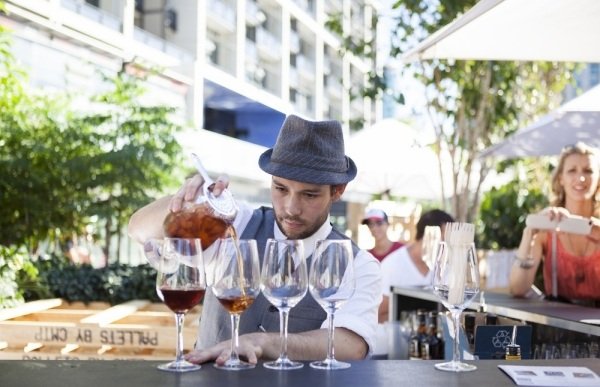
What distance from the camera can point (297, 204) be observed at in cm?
225

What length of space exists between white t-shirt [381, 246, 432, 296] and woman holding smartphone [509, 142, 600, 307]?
1.12 meters

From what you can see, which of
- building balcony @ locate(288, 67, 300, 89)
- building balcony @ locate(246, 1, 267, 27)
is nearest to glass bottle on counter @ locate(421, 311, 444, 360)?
building balcony @ locate(246, 1, 267, 27)

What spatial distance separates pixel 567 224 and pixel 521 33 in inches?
44.0

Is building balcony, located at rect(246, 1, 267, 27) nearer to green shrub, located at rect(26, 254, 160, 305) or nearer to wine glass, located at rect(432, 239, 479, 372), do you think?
green shrub, located at rect(26, 254, 160, 305)

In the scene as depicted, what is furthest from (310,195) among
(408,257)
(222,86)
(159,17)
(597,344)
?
(222,86)

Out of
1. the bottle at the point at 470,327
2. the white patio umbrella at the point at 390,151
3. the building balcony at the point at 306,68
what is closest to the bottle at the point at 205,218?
the bottle at the point at 470,327

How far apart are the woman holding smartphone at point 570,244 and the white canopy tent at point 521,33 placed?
23.8 inches

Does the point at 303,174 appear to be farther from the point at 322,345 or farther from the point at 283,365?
the point at 283,365

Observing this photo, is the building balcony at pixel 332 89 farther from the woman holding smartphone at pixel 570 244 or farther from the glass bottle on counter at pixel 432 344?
the glass bottle on counter at pixel 432 344

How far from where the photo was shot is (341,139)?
238 centimetres

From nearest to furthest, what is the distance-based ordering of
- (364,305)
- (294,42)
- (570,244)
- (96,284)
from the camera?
(364,305), (570,244), (96,284), (294,42)

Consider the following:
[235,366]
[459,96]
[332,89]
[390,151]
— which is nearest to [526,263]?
[235,366]

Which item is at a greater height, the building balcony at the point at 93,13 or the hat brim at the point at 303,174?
the building balcony at the point at 93,13

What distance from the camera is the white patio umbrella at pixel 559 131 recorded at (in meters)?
4.80
